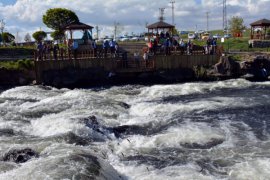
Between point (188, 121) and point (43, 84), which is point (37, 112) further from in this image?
point (43, 84)

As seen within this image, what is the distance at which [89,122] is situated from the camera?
14.4 metres

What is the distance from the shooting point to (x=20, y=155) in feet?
33.9

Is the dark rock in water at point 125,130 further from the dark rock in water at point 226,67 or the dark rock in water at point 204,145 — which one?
the dark rock in water at point 226,67

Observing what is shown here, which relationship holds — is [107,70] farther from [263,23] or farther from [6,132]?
[263,23]

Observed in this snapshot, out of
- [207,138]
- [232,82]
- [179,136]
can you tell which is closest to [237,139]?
[207,138]

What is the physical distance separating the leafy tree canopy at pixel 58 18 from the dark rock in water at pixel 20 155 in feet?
135

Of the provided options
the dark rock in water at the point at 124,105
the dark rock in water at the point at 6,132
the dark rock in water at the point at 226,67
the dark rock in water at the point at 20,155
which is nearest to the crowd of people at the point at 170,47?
the dark rock in water at the point at 226,67

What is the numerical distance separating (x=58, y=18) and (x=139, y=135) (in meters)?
39.4

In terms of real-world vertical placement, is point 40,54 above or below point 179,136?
above

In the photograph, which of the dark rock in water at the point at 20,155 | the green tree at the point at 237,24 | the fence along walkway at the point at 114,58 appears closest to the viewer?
the dark rock in water at the point at 20,155

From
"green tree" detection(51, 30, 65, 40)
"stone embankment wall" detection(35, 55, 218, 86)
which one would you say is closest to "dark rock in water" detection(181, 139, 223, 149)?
"stone embankment wall" detection(35, 55, 218, 86)

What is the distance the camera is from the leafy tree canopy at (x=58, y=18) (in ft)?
163

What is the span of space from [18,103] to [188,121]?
9626 millimetres

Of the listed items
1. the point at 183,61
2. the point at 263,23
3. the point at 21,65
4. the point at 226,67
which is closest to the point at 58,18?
the point at 21,65
